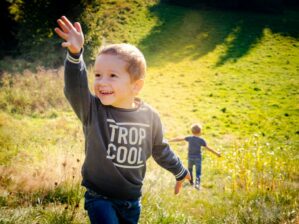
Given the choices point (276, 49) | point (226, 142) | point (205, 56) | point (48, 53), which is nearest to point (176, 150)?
point (226, 142)

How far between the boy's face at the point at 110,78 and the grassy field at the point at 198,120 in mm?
1445

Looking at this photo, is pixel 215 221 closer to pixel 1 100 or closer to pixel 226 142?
pixel 226 142

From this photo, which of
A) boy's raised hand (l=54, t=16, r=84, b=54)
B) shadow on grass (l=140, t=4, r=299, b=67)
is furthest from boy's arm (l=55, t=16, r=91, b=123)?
shadow on grass (l=140, t=4, r=299, b=67)

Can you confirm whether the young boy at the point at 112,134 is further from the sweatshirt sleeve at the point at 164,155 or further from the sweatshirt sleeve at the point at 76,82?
the sweatshirt sleeve at the point at 164,155

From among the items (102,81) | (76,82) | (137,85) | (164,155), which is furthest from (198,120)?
(76,82)

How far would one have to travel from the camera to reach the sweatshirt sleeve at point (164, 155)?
2.67 m

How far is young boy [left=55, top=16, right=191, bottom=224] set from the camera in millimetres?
2186

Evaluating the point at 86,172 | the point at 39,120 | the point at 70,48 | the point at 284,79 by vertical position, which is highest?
the point at 70,48

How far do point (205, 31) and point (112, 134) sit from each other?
27208 mm

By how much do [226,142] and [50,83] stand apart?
7126 millimetres

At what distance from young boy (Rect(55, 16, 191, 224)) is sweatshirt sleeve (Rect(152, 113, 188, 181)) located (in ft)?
0.82

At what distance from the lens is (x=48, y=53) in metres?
17.4

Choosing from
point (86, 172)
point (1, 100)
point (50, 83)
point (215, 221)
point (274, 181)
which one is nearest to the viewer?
point (86, 172)

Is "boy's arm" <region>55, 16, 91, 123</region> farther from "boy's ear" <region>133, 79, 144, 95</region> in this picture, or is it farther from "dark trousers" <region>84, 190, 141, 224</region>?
"dark trousers" <region>84, 190, 141, 224</region>
